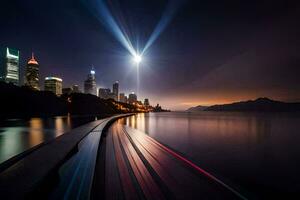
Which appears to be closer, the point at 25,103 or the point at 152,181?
the point at 152,181

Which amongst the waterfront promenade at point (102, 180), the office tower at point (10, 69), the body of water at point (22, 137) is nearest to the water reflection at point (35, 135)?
the body of water at point (22, 137)

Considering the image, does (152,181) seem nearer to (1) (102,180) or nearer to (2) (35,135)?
(1) (102,180)

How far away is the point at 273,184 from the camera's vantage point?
641 centimetres

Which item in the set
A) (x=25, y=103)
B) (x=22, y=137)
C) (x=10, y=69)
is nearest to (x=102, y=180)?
(x=22, y=137)

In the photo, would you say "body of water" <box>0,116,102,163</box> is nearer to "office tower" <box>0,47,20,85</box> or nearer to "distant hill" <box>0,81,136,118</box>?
"distant hill" <box>0,81,136,118</box>

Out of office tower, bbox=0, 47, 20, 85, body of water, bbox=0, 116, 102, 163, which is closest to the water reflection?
body of water, bbox=0, 116, 102, 163

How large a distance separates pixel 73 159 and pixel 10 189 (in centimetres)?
345

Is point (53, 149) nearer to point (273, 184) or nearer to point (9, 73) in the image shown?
point (273, 184)

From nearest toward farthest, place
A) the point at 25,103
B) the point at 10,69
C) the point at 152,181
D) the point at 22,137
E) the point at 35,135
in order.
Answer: the point at 152,181 < the point at 22,137 < the point at 35,135 < the point at 25,103 < the point at 10,69

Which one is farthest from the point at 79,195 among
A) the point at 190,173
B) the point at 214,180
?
the point at 214,180

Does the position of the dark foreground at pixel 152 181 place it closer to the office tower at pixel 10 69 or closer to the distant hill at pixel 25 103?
the distant hill at pixel 25 103

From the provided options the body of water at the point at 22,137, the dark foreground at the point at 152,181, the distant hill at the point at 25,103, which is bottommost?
the body of water at the point at 22,137

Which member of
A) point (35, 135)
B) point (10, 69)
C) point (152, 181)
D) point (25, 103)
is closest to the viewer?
point (152, 181)

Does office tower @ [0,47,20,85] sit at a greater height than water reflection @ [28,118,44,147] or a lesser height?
greater
